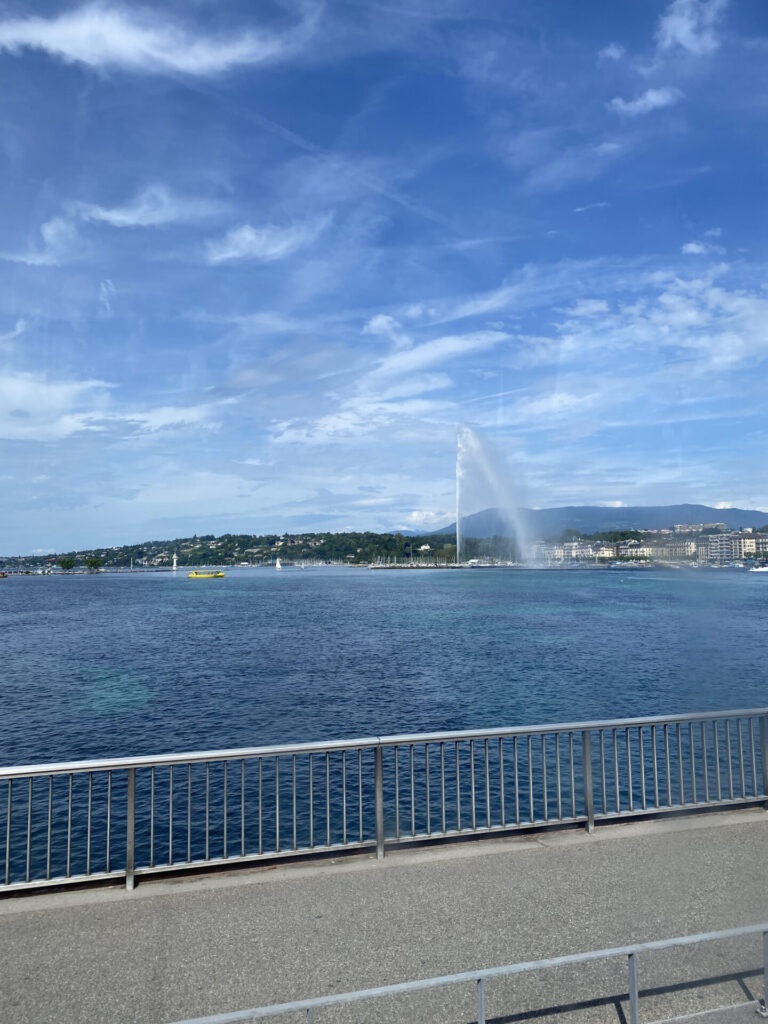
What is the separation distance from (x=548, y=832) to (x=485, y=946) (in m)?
2.53

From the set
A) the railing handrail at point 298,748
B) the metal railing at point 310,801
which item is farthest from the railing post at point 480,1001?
the metal railing at point 310,801

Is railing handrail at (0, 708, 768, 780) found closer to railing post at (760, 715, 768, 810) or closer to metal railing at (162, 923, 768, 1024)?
railing post at (760, 715, 768, 810)

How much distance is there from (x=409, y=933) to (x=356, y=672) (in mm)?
32625

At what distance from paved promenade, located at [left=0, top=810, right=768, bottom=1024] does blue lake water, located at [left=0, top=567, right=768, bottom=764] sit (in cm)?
786

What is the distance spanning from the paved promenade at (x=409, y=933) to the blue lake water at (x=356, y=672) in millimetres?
7858

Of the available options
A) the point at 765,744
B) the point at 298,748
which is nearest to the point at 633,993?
the point at 298,748

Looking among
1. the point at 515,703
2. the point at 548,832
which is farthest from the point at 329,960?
the point at 515,703

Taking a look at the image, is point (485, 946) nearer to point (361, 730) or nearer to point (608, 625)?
point (361, 730)

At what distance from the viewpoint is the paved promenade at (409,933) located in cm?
429

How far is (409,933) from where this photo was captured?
5.03 m

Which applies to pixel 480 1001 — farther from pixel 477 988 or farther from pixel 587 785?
pixel 587 785

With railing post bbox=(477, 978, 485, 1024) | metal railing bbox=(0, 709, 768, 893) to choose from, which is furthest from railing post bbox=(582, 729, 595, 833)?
railing post bbox=(477, 978, 485, 1024)

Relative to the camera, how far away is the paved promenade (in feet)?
14.1

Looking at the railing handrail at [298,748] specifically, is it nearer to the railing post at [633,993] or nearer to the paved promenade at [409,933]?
the paved promenade at [409,933]
